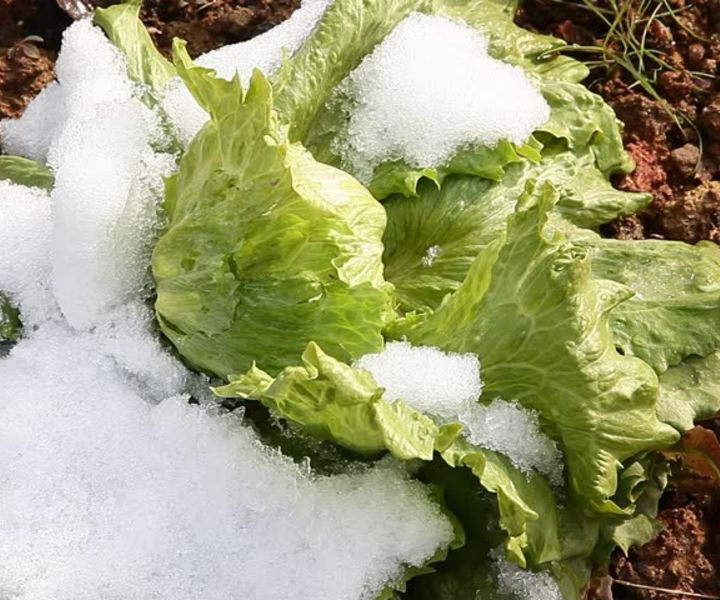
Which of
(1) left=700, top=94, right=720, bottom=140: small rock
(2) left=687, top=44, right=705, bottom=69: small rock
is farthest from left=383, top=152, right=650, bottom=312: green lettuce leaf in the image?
(2) left=687, top=44, right=705, bottom=69: small rock

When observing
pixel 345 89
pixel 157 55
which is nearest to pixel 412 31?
pixel 345 89

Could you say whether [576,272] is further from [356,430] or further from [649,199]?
[649,199]

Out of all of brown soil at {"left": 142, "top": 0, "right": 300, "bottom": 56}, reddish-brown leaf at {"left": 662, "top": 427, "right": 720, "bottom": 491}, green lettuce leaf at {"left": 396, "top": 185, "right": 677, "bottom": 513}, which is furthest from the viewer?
brown soil at {"left": 142, "top": 0, "right": 300, "bottom": 56}

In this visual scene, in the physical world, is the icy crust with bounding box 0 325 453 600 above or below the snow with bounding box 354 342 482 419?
below

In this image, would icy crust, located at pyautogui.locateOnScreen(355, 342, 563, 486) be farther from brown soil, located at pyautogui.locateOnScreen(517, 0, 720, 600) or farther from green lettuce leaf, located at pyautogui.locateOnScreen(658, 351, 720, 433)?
brown soil, located at pyautogui.locateOnScreen(517, 0, 720, 600)

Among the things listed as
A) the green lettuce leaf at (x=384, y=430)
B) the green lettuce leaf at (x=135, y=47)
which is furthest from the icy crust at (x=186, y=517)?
the green lettuce leaf at (x=135, y=47)

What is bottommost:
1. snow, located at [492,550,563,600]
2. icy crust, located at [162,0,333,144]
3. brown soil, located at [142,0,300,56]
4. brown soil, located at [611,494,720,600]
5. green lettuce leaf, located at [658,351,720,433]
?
brown soil, located at [611,494,720,600]

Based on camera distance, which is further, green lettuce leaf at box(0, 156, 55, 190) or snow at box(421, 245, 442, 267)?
green lettuce leaf at box(0, 156, 55, 190)

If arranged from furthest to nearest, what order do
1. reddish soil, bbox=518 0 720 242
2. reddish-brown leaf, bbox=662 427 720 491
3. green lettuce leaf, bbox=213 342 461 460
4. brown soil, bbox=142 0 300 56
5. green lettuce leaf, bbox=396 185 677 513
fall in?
brown soil, bbox=142 0 300 56 < reddish soil, bbox=518 0 720 242 < reddish-brown leaf, bbox=662 427 720 491 < green lettuce leaf, bbox=396 185 677 513 < green lettuce leaf, bbox=213 342 461 460
